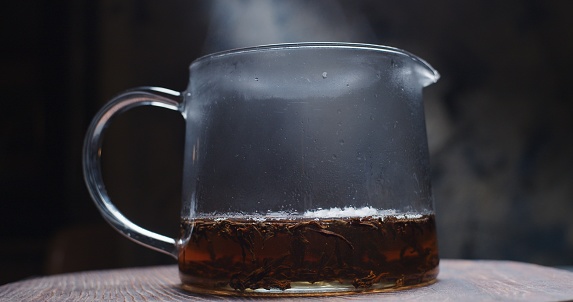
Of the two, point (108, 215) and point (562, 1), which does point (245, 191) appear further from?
point (562, 1)

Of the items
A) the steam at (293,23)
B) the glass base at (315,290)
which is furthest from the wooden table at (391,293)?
the steam at (293,23)

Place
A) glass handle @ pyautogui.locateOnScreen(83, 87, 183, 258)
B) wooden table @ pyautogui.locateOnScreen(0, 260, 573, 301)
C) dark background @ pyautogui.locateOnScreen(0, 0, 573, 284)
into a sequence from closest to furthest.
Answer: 1. wooden table @ pyautogui.locateOnScreen(0, 260, 573, 301)
2. glass handle @ pyautogui.locateOnScreen(83, 87, 183, 258)
3. dark background @ pyautogui.locateOnScreen(0, 0, 573, 284)

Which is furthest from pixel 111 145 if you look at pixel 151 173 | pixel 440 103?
pixel 440 103

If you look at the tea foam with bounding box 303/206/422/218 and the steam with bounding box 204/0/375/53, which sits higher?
the steam with bounding box 204/0/375/53

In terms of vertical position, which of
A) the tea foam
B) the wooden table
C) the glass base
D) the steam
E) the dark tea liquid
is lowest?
the wooden table

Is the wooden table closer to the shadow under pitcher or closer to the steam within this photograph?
the shadow under pitcher

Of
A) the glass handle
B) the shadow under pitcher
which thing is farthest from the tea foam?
the glass handle

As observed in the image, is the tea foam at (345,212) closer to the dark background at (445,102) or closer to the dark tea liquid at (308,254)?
the dark tea liquid at (308,254)
